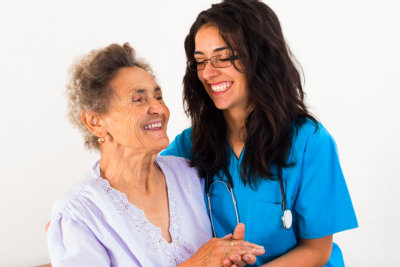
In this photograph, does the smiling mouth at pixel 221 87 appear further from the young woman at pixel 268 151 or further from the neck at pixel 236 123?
the neck at pixel 236 123

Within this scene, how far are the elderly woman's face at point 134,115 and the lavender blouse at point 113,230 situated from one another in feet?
0.59

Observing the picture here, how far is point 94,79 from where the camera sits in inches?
59.4

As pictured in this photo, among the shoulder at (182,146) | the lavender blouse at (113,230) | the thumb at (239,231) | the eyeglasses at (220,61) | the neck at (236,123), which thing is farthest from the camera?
the shoulder at (182,146)

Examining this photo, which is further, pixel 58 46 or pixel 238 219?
pixel 58 46

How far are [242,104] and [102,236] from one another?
0.73m

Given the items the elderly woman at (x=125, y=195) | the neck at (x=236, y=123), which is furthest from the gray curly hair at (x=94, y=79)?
the neck at (x=236, y=123)

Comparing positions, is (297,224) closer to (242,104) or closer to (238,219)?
(238,219)

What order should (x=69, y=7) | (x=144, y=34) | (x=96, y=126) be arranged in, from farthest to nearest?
1. (x=144, y=34)
2. (x=69, y=7)
3. (x=96, y=126)

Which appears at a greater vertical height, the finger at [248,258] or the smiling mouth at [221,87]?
the smiling mouth at [221,87]

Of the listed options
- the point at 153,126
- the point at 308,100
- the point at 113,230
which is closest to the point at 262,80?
the point at 153,126

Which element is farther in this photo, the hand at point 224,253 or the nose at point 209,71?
the nose at point 209,71

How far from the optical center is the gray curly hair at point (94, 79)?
1513 millimetres

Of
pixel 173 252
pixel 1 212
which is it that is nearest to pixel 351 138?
pixel 173 252

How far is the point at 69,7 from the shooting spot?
2672 millimetres
